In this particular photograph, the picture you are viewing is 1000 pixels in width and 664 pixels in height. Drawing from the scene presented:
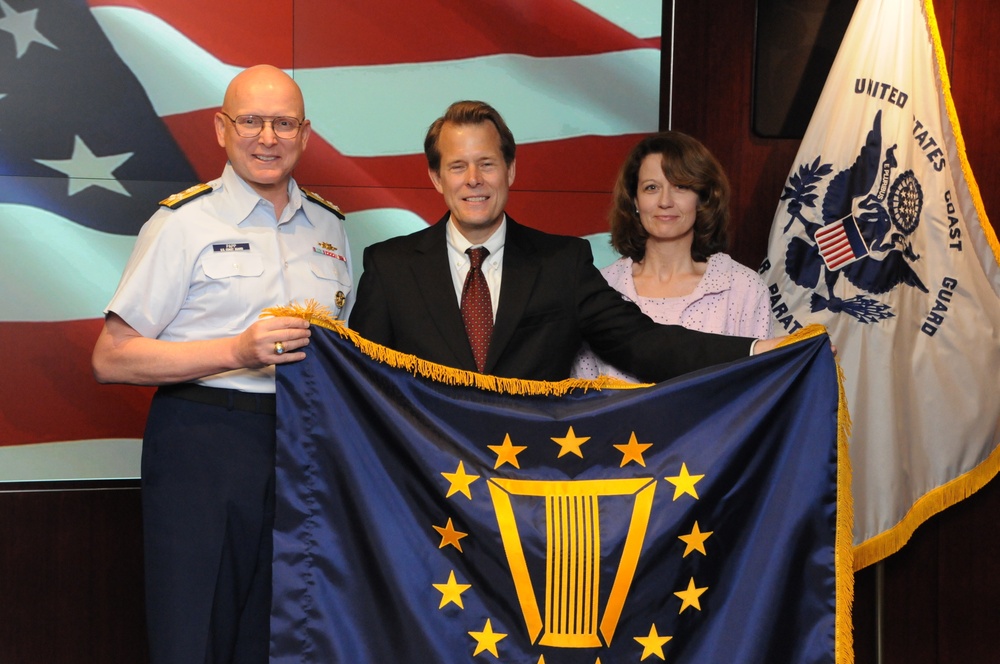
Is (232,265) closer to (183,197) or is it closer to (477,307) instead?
(183,197)

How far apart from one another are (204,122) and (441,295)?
1389mm

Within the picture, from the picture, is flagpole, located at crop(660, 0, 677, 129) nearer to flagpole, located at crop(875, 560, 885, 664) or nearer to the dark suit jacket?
the dark suit jacket

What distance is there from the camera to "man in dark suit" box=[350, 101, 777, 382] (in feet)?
7.48

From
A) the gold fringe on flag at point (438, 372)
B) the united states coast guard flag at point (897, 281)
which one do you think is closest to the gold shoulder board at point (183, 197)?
the gold fringe on flag at point (438, 372)

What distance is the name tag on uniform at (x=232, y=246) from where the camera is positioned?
2244mm

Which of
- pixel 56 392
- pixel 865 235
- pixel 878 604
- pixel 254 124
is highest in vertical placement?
pixel 254 124

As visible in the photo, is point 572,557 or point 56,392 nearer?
point 572,557

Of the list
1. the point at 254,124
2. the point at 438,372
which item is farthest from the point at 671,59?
the point at 438,372

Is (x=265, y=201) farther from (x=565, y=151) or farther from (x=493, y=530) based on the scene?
(x=565, y=151)

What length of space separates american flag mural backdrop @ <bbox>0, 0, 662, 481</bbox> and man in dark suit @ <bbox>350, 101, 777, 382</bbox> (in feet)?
3.46

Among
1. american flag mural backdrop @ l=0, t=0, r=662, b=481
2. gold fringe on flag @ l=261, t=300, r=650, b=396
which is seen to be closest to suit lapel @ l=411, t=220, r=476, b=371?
gold fringe on flag @ l=261, t=300, r=650, b=396

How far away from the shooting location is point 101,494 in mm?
3225

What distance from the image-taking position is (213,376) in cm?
220

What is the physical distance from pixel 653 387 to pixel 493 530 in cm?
45
